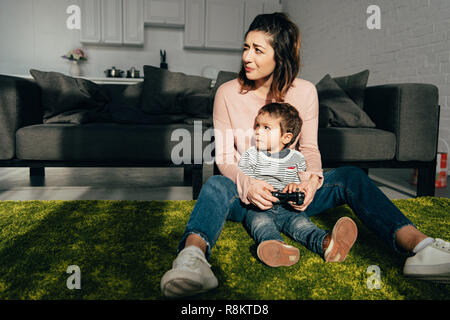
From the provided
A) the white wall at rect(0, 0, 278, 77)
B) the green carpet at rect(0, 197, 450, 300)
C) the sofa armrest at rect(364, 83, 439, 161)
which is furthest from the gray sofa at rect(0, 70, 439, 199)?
the white wall at rect(0, 0, 278, 77)

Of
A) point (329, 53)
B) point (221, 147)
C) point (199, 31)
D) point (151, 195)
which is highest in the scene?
point (199, 31)

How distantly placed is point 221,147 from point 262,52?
368 mm

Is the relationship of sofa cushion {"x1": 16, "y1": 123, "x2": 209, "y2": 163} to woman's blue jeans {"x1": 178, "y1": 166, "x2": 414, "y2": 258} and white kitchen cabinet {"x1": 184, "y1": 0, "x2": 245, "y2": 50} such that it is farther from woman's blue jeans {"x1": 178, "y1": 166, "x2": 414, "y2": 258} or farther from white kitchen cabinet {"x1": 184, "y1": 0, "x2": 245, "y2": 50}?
white kitchen cabinet {"x1": 184, "y1": 0, "x2": 245, "y2": 50}

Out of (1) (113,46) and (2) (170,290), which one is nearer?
(2) (170,290)

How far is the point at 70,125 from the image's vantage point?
1892 millimetres

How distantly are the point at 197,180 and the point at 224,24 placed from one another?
411cm

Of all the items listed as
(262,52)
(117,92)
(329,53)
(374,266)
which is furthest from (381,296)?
(329,53)

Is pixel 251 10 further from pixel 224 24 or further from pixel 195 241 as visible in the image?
pixel 195 241

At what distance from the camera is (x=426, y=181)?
6.31 feet

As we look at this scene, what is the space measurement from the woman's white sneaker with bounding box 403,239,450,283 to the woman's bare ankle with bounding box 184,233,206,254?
543 millimetres

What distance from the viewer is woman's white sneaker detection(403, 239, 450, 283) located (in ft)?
2.72

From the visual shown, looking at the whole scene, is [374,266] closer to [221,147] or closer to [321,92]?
[221,147]

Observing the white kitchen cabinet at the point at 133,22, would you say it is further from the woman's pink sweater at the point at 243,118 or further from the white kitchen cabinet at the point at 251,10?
the woman's pink sweater at the point at 243,118

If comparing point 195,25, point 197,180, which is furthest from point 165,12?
point 197,180
